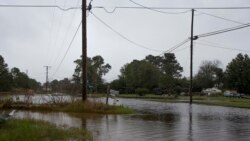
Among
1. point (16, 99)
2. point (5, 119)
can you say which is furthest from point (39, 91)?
point (5, 119)

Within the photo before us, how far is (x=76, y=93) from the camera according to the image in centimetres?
2914

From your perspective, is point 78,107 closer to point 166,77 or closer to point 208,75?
point 166,77

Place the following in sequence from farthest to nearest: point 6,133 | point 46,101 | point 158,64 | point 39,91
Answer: point 158,64 → point 39,91 → point 46,101 → point 6,133

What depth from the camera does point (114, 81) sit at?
115 meters

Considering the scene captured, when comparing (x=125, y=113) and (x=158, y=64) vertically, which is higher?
(x=158, y=64)

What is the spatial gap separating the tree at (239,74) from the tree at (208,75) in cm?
1653

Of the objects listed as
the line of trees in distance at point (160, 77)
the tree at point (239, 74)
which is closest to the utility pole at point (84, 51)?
the line of trees in distance at point (160, 77)

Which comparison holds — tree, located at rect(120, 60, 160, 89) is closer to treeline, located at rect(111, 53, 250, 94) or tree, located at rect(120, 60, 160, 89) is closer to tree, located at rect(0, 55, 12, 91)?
treeline, located at rect(111, 53, 250, 94)

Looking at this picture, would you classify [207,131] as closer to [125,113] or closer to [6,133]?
[6,133]

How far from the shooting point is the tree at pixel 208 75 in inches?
5519

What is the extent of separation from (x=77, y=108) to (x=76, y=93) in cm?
309

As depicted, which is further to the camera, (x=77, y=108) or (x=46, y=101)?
(x=46, y=101)

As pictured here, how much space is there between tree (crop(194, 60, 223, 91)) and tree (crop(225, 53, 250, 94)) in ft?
54.2

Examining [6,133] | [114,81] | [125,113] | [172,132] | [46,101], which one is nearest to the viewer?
[6,133]
